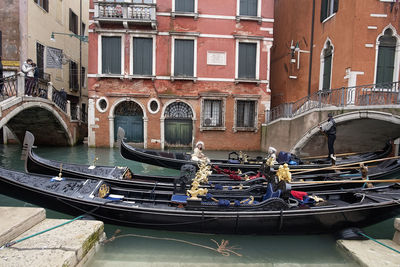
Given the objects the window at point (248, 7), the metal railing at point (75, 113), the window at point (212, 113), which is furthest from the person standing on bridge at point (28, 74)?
the window at point (248, 7)

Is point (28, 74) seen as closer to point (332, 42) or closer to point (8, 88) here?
point (8, 88)

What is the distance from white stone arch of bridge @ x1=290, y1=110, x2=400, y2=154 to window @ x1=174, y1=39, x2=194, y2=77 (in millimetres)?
4586

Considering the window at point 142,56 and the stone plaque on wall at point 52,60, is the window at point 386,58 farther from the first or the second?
the stone plaque on wall at point 52,60

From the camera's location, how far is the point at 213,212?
2.92 m

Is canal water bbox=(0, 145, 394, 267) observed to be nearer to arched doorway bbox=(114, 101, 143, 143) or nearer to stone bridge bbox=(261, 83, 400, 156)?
stone bridge bbox=(261, 83, 400, 156)

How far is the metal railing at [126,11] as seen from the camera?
869 centimetres

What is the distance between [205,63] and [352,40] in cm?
473

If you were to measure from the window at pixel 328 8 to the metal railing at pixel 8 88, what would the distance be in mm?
9531

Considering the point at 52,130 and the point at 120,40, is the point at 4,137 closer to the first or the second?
the point at 52,130

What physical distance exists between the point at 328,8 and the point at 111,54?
7.54 metres

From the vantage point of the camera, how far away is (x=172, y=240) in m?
3.05

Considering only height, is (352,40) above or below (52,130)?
above

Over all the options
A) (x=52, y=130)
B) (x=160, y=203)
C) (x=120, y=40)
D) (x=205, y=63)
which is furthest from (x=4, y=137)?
(x=160, y=203)

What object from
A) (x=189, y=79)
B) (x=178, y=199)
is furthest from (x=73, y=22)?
(x=178, y=199)
